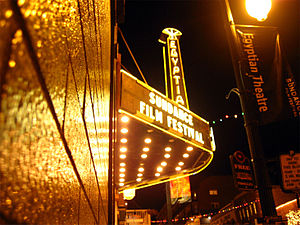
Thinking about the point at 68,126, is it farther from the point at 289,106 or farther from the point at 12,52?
the point at 289,106

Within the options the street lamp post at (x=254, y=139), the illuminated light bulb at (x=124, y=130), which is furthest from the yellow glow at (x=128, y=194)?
the street lamp post at (x=254, y=139)

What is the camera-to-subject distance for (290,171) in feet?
24.8

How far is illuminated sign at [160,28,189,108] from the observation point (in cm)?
1101

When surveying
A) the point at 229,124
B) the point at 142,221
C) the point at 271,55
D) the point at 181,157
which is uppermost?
the point at 229,124

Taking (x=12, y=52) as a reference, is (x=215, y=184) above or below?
above

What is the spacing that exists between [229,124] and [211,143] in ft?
122

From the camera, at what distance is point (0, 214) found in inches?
11.0

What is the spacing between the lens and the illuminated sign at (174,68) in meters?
11.0

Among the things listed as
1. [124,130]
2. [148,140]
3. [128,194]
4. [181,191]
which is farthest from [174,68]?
[181,191]

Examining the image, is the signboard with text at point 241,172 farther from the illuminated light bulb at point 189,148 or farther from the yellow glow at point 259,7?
the yellow glow at point 259,7

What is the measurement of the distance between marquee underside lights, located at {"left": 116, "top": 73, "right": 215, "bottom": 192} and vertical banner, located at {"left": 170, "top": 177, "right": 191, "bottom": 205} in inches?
267

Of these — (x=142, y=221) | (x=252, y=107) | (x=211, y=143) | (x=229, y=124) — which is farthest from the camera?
(x=229, y=124)

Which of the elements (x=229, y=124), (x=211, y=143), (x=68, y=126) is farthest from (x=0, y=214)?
(x=229, y=124)

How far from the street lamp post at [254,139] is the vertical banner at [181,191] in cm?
1400
